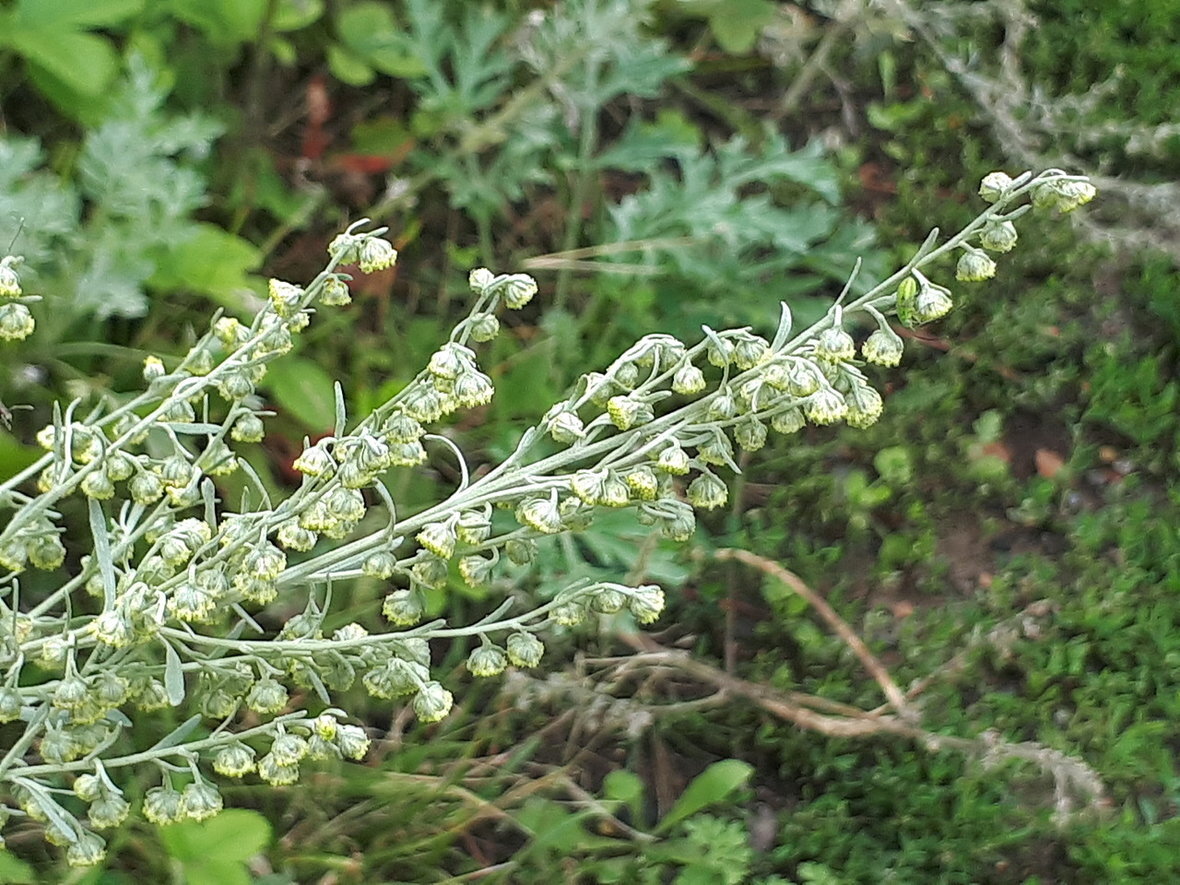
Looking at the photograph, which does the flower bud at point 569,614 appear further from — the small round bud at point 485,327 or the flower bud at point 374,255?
the flower bud at point 374,255

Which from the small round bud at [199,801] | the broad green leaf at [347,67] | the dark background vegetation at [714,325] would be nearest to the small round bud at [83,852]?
the small round bud at [199,801]

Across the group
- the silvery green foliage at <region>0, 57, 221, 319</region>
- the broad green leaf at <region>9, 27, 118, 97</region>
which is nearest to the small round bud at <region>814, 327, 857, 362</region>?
the silvery green foliage at <region>0, 57, 221, 319</region>

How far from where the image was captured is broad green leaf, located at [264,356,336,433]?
2295 millimetres

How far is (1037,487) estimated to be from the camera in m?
2.83

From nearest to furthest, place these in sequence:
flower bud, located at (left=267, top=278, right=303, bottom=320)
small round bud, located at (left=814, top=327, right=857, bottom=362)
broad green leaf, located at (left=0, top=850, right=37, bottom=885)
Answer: small round bud, located at (left=814, top=327, right=857, bottom=362) < flower bud, located at (left=267, top=278, right=303, bottom=320) < broad green leaf, located at (left=0, top=850, right=37, bottom=885)

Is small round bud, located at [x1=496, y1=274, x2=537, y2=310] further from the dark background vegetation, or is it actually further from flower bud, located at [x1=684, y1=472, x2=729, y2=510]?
the dark background vegetation

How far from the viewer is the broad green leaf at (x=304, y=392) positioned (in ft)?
7.53

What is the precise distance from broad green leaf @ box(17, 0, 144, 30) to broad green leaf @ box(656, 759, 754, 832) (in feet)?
6.11

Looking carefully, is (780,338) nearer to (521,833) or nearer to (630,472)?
(630,472)

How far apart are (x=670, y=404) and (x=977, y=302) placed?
36.6 inches

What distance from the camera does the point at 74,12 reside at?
88.4 inches

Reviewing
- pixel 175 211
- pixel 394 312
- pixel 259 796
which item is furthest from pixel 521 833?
pixel 175 211

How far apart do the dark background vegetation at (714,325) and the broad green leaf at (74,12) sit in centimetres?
1

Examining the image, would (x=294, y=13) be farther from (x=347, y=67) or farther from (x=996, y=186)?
(x=996, y=186)
